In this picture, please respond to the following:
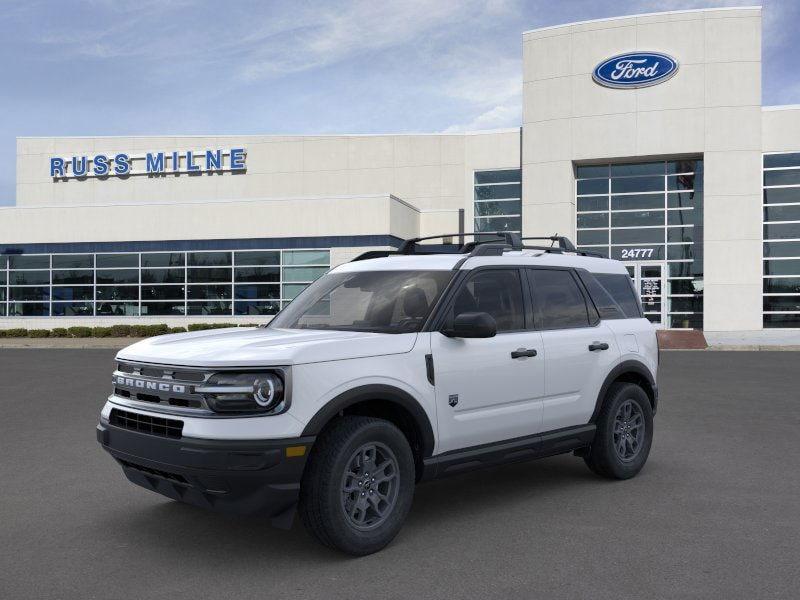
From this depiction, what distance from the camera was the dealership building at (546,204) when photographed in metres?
33.1

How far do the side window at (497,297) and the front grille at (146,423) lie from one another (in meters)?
2.17

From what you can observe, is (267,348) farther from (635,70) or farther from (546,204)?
(635,70)

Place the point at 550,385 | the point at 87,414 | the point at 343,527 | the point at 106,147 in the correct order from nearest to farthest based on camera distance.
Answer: the point at 343,527, the point at 550,385, the point at 87,414, the point at 106,147

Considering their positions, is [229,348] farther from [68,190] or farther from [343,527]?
[68,190]

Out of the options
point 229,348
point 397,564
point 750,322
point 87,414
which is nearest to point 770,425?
point 397,564

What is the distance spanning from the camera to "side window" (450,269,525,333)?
6055mm

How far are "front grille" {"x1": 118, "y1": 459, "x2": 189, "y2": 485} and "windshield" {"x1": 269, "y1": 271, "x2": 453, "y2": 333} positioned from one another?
1.62 metres

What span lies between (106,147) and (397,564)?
1709 inches

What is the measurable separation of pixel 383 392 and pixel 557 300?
2.25 metres

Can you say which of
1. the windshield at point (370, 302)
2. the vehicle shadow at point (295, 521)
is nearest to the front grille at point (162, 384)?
the vehicle shadow at point (295, 521)

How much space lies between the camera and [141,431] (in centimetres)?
511

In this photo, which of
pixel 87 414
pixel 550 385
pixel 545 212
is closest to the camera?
pixel 550 385

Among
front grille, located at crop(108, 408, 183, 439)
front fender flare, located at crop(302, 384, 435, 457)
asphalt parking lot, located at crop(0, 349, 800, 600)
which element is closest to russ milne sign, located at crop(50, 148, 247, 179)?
asphalt parking lot, located at crop(0, 349, 800, 600)

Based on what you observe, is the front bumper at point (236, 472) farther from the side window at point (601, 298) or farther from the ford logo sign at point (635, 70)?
the ford logo sign at point (635, 70)
